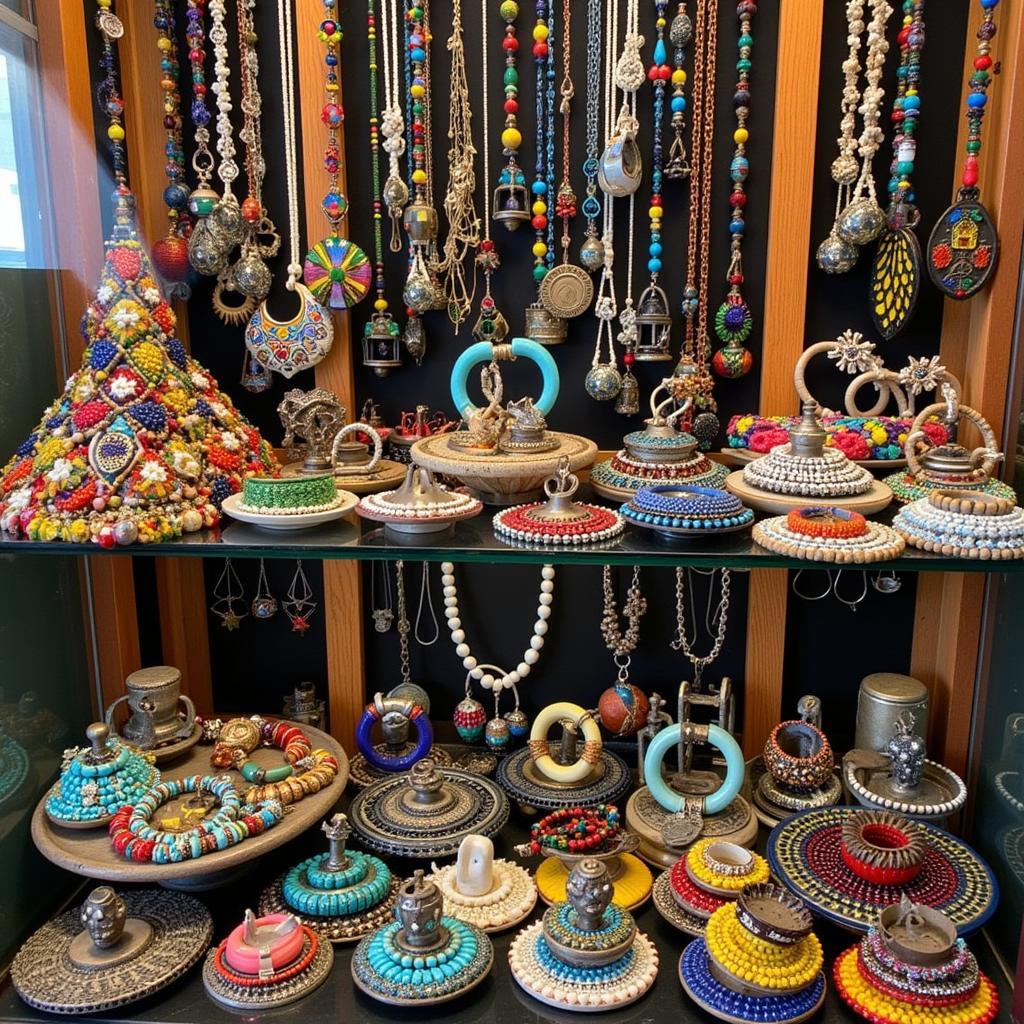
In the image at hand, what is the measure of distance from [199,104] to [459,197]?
0.47 meters

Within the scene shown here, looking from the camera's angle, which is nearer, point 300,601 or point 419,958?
point 419,958

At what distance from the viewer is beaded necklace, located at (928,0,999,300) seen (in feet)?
4.31

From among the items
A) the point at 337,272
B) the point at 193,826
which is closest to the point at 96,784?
the point at 193,826

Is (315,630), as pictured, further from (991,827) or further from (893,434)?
(991,827)

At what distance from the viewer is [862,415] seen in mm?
1462

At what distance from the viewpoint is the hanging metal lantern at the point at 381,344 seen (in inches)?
60.1

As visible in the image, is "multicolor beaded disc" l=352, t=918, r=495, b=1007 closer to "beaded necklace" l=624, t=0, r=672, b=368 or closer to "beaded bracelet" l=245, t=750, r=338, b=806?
"beaded bracelet" l=245, t=750, r=338, b=806

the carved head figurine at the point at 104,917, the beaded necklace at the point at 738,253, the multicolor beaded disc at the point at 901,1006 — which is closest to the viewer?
the multicolor beaded disc at the point at 901,1006

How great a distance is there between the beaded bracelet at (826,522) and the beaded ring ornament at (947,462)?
0.54 feet

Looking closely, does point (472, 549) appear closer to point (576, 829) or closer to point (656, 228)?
point (576, 829)

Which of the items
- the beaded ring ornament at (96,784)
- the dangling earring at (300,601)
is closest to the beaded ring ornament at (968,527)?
the dangling earring at (300,601)

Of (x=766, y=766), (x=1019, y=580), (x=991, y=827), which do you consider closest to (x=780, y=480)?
(x=1019, y=580)

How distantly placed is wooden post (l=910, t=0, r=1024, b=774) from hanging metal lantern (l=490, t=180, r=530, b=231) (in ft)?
2.18

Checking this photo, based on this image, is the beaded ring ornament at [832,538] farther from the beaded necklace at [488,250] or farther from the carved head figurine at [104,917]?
the carved head figurine at [104,917]
